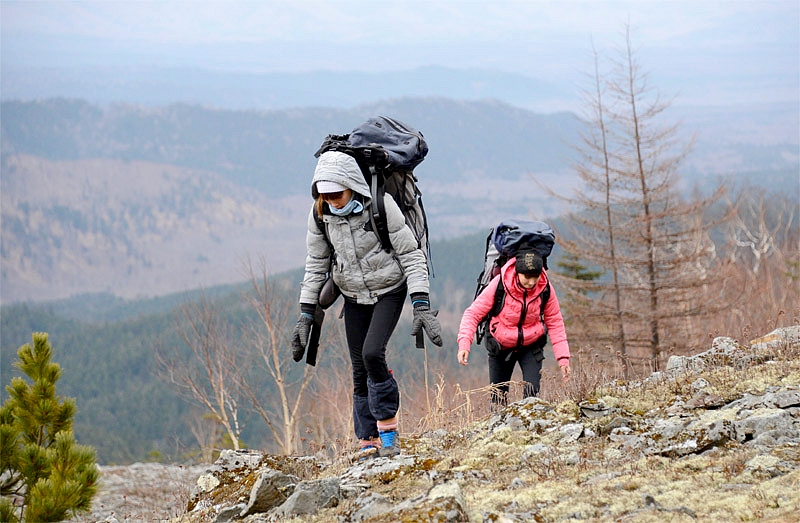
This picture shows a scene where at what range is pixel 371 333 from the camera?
17.9ft

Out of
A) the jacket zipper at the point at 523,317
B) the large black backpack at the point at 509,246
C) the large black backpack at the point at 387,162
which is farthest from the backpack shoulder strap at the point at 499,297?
the large black backpack at the point at 387,162

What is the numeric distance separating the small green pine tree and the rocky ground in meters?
2.72

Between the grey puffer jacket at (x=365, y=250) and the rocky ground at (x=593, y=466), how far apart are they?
1.27m

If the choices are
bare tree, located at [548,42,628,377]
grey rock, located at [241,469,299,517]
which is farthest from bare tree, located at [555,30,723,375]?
grey rock, located at [241,469,299,517]

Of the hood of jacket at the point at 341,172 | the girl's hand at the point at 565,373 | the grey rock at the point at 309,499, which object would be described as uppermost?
the hood of jacket at the point at 341,172

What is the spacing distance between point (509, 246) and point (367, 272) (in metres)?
1.29

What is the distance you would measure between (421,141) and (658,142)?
19.1 meters

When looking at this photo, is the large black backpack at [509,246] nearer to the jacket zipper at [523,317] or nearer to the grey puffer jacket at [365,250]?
the jacket zipper at [523,317]

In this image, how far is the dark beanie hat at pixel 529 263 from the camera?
19.5 ft

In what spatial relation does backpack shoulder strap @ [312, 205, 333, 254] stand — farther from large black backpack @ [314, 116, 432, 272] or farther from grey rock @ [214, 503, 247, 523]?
grey rock @ [214, 503, 247, 523]


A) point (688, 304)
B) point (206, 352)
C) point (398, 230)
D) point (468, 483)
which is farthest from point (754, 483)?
point (688, 304)

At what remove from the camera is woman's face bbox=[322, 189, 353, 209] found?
5340mm

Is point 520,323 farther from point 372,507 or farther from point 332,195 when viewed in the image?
point 372,507

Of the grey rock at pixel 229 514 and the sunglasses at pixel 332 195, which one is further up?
the sunglasses at pixel 332 195
